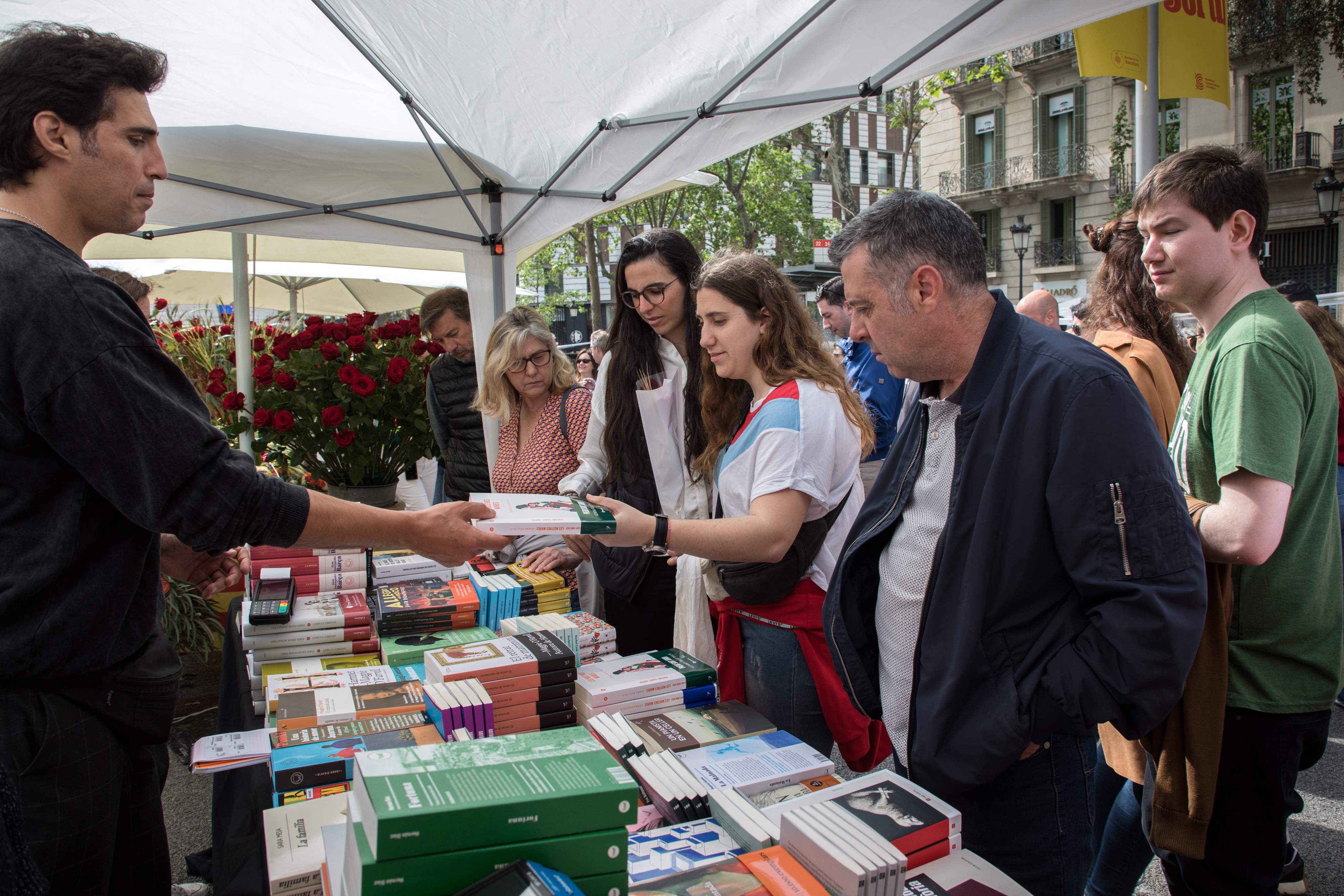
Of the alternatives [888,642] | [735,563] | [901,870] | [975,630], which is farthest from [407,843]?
[735,563]

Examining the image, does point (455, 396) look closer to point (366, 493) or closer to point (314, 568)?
point (366, 493)

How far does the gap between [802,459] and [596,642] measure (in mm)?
831

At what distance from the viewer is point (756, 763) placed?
72.7 inches

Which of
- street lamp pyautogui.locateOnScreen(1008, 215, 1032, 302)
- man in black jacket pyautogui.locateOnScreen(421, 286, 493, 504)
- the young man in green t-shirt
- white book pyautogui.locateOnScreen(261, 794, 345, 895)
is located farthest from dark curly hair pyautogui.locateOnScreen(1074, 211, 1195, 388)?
street lamp pyautogui.locateOnScreen(1008, 215, 1032, 302)

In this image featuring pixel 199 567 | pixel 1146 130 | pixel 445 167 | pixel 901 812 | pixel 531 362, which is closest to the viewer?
pixel 901 812

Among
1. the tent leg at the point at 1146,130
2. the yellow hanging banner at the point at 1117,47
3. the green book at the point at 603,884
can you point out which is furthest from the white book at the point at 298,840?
the tent leg at the point at 1146,130

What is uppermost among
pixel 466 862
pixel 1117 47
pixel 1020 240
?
pixel 1020 240

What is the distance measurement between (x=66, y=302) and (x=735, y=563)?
161 cm

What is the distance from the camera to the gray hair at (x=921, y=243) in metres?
1.61

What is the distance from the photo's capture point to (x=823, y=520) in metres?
2.31

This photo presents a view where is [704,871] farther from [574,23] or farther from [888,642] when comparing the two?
[574,23]

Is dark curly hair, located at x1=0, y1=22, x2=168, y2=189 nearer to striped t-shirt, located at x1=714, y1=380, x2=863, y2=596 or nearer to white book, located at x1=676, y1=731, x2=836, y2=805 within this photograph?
striped t-shirt, located at x1=714, y1=380, x2=863, y2=596

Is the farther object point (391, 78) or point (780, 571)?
Result: point (391, 78)

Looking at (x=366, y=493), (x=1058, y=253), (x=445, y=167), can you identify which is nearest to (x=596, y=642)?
(x=366, y=493)
